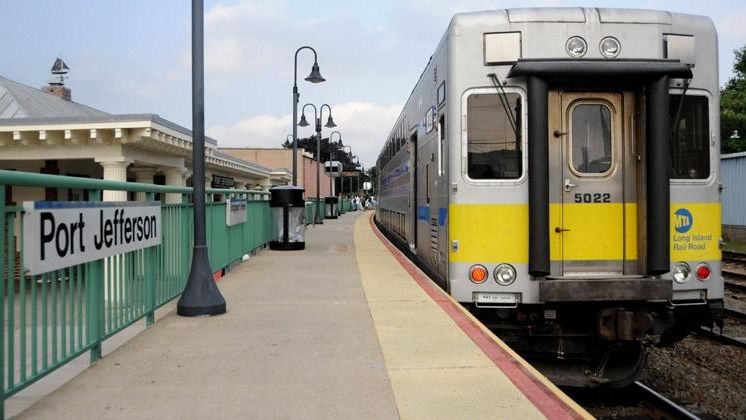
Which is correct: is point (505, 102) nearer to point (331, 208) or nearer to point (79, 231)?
point (79, 231)

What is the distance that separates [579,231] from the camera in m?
6.20

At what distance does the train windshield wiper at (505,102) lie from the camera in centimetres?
620

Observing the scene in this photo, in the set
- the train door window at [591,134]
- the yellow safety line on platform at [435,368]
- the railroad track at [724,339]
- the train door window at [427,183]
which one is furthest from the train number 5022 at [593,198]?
the railroad track at [724,339]

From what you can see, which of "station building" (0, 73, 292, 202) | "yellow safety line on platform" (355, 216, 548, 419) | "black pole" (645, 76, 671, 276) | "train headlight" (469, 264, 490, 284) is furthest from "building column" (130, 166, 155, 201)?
"black pole" (645, 76, 671, 276)

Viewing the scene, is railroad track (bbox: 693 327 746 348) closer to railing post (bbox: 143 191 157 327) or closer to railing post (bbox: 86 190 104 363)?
railing post (bbox: 143 191 157 327)

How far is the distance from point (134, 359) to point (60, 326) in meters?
0.99

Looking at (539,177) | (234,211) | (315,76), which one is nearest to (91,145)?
(234,211)

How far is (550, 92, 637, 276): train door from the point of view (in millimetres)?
6191

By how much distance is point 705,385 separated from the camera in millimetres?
7246

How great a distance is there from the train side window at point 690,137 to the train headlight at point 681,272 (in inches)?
34.2

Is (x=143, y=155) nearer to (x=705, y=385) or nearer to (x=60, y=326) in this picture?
(x=60, y=326)

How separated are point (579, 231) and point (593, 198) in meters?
0.36

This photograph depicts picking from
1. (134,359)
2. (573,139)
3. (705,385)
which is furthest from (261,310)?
(705,385)

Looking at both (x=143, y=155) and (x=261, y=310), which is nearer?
(x=261, y=310)
